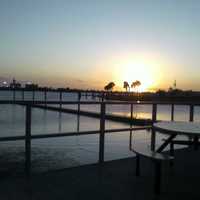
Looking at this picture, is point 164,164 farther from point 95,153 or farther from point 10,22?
point 10,22

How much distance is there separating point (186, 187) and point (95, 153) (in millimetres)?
3962

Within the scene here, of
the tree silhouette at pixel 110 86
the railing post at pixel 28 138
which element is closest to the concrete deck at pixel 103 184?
the railing post at pixel 28 138

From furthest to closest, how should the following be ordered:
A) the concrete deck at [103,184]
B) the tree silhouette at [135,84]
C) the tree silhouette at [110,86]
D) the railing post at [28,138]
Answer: the tree silhouette at [135,84], the tree silhouette at [110,86], the railing post at [28,138], the concrete deck at [103,184]

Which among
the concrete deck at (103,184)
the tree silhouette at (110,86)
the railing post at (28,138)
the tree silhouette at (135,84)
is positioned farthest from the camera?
the tree silhouette at (135,84)

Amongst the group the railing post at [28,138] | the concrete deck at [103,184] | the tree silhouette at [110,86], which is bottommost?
the concrete deck at [103,184]

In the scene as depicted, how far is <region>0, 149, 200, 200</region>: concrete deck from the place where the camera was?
243 centimetres

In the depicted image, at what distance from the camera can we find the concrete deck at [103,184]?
2434 mm

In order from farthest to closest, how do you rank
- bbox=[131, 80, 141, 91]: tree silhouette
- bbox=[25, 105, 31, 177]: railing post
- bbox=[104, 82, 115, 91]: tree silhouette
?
bbox=[131, 80, 141, 91]: tree silhouette → bbox=[104, 82, 115, 91]: tree silhouette → bbox=[25, 105, 31, 177]: railing post

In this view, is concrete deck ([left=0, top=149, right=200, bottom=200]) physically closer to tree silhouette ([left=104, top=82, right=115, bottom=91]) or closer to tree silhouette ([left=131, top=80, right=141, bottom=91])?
tree silhouette ([left=104, top=82, right=115, bottom=91])

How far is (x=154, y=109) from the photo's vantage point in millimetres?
4250

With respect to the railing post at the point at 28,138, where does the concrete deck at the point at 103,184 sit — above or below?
below

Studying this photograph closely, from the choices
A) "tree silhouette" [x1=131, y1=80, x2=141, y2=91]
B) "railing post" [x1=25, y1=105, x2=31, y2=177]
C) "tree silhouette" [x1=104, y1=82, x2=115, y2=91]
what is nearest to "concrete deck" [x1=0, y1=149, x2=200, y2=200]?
"railing post" [x1=25, y1=105, x2=31, y2=177]

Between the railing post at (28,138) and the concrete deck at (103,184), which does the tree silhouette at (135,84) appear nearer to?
the concrete deck at (103,184)

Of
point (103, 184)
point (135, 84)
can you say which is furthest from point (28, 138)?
point (135, 84)
